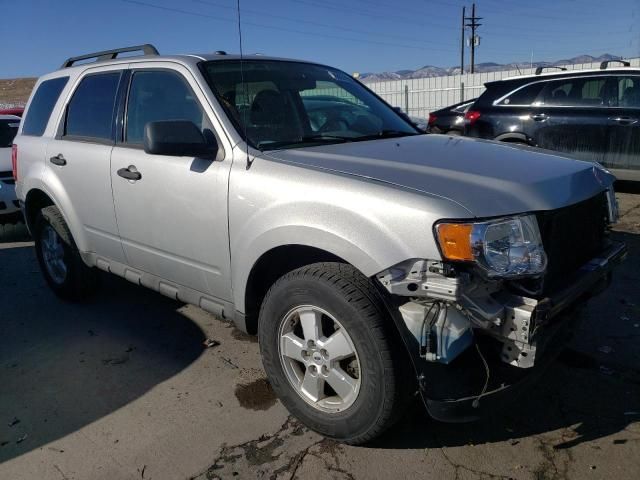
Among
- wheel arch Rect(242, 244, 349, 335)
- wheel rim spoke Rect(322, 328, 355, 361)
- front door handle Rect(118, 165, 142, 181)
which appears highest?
front door handle Rect(118, 165, 142, 181)

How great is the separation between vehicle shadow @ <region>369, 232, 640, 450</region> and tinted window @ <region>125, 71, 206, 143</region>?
206 centimetres

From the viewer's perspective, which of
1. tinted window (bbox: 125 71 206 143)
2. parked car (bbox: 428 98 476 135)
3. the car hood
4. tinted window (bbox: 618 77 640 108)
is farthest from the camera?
parked car (bbox: 428 98 476 135)

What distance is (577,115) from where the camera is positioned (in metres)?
7.73

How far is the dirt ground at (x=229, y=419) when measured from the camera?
8.37 ft

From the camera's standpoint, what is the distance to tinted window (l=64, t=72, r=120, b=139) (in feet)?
12.9

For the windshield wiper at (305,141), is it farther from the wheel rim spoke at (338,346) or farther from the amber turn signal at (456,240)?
the amber turn signal at (456,240)

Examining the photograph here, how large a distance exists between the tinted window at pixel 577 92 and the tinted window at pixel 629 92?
7.3 inches

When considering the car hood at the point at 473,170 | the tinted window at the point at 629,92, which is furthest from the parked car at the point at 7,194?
the tinted window at the point at 629,92

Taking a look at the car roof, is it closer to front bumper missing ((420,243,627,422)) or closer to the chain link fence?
front bumper missing ((420,243,627,422))

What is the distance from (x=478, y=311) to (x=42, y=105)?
4.30 metres

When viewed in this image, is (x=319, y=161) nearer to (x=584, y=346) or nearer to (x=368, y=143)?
(x=368, y=143)

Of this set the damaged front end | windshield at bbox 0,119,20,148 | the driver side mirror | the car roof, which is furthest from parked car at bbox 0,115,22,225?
the damaged front end

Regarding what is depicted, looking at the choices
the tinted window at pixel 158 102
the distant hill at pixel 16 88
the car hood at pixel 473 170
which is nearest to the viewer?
the car hood at pixel 473 170

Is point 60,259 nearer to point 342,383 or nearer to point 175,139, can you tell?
point 175,139
